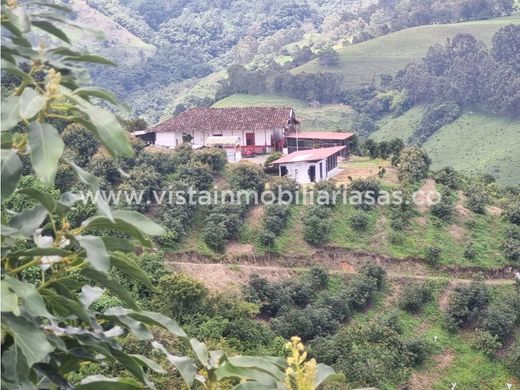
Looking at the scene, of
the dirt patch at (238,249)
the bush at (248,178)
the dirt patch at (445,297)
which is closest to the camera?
the dirt patch at (445,297)

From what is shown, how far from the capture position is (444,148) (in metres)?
33.5

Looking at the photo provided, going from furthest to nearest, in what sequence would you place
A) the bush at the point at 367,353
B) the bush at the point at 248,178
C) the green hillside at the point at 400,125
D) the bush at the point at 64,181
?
the green hillside at the point at 400,125, the bush at the point at 248,178, the bush at the point at 64,181, the bush at the point at 367,353

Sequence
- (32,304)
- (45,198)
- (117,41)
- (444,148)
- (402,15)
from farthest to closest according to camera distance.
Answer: (117,41), (402,15), (444,148), (45,198), (32,304)

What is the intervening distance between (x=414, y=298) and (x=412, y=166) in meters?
4.78

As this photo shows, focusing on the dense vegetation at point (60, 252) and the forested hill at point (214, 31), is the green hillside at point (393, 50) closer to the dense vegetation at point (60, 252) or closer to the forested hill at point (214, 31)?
the forested hill at point (214, 31)

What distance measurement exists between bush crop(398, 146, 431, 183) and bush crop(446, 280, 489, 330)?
156 inches

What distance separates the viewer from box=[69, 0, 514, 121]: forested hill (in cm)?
5306

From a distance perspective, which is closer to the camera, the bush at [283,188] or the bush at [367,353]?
the bush at [367,353]

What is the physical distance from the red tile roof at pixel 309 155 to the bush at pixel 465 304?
201 inches

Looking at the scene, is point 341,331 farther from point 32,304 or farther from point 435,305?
point 32,304

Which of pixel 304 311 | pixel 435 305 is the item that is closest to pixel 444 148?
pixel 435 305

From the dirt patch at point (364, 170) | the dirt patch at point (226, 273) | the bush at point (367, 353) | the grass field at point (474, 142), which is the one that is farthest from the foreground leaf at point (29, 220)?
the grass field at point (474, 142)

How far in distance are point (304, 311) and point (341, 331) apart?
0.84 m

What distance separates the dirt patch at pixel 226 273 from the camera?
43.7 ft
